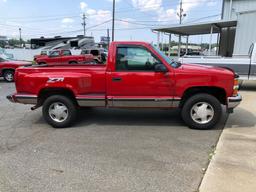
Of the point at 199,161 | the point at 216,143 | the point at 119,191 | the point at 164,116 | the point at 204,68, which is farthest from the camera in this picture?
the point at 164,116

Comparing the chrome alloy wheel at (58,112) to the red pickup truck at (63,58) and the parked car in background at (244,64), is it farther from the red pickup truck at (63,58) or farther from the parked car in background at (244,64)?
the red pickup truck at (63,58)

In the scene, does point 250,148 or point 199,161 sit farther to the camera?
point 250,148

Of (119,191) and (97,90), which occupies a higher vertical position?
(97,90)

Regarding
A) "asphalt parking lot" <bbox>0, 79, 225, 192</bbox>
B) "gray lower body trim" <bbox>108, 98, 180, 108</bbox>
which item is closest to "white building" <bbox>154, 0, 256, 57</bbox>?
"gray lower body trim" <bbox>108, 98, 180, 108</bbox>

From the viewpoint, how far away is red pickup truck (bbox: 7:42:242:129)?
508cm

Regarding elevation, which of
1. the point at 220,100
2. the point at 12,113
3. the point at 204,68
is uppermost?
the point at 204,68

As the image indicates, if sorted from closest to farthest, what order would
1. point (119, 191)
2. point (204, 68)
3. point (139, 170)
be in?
point (119, 191) → point (139, 170) → point (204, 68)

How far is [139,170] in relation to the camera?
3535 mm

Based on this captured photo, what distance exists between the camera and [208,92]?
534cm

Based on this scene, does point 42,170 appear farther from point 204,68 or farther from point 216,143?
point 204,68

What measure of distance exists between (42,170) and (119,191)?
4.15 feet

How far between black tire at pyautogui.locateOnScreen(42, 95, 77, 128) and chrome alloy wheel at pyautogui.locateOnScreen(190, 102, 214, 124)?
2.61 m

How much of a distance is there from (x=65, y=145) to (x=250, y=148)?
3.28 meters

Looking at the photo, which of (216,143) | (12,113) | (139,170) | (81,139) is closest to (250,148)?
(216,143)
